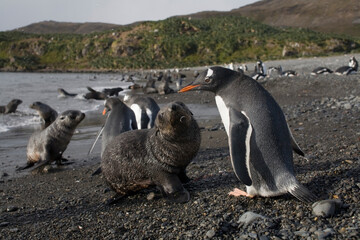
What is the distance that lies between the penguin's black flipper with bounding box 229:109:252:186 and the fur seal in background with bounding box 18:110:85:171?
435 cm

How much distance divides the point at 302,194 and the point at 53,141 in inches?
201

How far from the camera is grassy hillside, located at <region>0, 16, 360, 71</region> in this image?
51.7 meters

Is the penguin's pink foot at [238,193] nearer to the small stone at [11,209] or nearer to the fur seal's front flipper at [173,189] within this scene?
the fur seal's front flipper at [173,189]

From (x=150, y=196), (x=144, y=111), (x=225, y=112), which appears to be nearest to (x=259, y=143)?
(x=225, y=112)

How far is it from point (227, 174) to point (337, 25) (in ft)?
299

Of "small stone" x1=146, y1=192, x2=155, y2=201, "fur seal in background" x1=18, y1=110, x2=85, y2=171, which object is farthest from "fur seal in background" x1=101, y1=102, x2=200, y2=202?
"fur seal in background" x1=18, y1=110, x2=85, y2=171

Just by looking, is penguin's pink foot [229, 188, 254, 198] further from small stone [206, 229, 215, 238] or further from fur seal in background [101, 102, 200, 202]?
small stone [206, 229, 215, 238]

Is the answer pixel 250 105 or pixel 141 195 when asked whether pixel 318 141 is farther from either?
pixel 141 195

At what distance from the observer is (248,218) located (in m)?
3.04

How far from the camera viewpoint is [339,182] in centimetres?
352

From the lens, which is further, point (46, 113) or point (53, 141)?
point (46, 113)

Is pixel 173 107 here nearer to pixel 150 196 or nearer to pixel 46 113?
pixel 150 196

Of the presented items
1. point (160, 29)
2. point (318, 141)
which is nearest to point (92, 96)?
point (318, 141)

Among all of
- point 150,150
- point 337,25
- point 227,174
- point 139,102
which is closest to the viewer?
point 150,150
